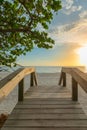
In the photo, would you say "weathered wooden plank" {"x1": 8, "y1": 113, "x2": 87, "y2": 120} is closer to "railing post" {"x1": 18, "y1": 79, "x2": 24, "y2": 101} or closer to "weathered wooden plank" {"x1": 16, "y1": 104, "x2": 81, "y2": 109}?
"weathered wooden plank" {"x1": 16, "y1": 104, "x2": 81, "y2": 109}

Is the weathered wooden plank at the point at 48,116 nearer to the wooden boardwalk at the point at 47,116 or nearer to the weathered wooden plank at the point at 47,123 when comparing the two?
the wooden boardwalk at the point at 47,116

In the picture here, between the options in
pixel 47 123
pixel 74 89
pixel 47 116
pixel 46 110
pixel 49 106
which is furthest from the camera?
pixel 74 89

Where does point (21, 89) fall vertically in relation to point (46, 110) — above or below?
above

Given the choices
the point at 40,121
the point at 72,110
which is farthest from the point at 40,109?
the point at 40,121

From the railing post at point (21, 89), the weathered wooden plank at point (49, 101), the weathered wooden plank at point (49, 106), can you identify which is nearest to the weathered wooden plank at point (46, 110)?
the weathered wooden plank at point (49, 106)

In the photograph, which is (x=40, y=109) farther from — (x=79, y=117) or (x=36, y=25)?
(x=36, y=25)

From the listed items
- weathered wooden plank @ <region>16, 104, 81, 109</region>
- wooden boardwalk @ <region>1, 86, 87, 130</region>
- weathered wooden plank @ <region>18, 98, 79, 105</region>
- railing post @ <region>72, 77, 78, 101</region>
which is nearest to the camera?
wooden boardwalk @ <region>1, 86, 87, 130</region>

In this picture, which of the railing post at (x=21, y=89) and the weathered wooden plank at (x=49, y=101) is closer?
the weathered wooden plank at (x=49, y=101)

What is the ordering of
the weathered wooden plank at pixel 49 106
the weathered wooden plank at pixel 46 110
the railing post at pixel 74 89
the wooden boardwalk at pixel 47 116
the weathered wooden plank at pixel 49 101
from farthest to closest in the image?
the railing post at pixel 74 89
the weathered wooden plank at pixel 49 101
the weathered wooden plank at pixel 49 106
the weathered wooden plank at pixel 46 110
the wooden boardwalk at pixel 47 116

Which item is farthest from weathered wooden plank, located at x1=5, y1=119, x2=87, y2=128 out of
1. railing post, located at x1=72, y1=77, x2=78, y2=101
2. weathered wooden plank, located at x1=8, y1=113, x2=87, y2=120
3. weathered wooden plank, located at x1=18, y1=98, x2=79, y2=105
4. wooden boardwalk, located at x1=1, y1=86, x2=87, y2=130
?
railing post, located at x1=72, y1=77, x2=78, y2=101

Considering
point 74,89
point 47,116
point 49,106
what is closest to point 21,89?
point 49,106

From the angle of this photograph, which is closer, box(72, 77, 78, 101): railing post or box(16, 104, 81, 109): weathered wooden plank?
box(16, 104, 81, 109): weathered wooden plank

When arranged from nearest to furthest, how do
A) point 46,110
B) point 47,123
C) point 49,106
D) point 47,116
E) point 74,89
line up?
point 47,123 < point 47,116 < point 46,110 < point 49,106 < point 74,89

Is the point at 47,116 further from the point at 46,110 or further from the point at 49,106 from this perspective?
the point at 49,106
